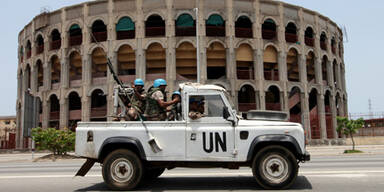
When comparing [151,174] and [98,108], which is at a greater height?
[98,108]

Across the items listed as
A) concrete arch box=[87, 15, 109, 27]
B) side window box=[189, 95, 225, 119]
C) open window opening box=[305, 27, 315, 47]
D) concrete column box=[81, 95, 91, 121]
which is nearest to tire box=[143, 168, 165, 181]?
side window box=[189, 95, 225, 119]

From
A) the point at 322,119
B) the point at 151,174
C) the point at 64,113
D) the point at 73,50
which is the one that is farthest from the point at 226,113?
the point at 322,119

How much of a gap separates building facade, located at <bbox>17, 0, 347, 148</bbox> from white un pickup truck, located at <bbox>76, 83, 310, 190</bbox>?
21.5 metres

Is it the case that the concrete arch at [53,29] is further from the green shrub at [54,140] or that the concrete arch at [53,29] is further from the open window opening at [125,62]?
the green shrub at [54,140]

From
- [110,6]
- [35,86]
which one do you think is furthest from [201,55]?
[35,86]

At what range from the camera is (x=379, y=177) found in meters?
6.95

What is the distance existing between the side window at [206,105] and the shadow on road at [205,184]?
1.53 meters

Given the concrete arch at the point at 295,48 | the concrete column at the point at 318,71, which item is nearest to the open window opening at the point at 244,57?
the concrete arch at the point at 295,48

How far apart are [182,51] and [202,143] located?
24.1m

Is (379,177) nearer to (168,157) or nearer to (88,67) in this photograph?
(168,157)

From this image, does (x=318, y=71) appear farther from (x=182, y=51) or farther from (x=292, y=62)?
(x=182, y=51)

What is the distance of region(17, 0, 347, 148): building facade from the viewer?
2845 cm

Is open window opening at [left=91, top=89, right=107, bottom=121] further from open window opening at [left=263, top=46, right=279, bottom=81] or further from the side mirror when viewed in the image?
the side mirror

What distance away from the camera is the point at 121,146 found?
6180 mm
